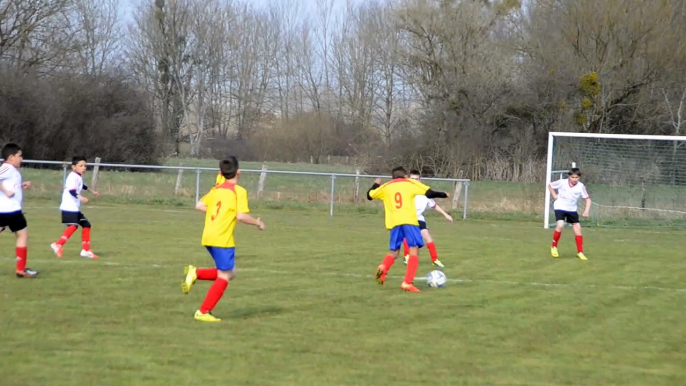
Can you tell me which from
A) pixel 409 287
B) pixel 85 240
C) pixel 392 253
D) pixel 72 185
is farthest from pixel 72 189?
pixel 409 287

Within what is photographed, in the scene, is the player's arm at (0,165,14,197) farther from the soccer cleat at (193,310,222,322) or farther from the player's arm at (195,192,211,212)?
the soccer cleat at (193,310,222,322)

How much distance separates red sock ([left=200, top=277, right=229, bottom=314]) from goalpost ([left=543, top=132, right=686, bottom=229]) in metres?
A: 19.7

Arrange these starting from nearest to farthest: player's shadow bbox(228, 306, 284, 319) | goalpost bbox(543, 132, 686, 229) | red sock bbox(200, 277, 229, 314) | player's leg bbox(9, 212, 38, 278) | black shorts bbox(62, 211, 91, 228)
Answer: red sock bbox(200, 277, 229, 314)
player's shadow bbox(228, 306, 284, 319)
player's leg bbox(9, 212, 38, 278)
black shorts bbox(62, 211, 91, 228)
goalpost bbox(543, 132, 686, 229)

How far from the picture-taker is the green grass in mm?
6809

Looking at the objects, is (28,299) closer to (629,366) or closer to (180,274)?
(180,274)

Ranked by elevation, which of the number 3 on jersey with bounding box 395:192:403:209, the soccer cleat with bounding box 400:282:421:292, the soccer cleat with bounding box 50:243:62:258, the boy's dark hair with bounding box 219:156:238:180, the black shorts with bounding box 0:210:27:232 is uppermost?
the boy's dark hair with bounding box 219:156:238:180

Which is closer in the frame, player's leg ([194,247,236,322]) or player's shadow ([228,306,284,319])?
player's leg ([194,247,236,322])

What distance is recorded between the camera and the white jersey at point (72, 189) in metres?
14.2

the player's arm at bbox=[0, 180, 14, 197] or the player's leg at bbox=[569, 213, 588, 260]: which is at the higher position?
the player's arm at bbox=[0, 180, 14, 197]

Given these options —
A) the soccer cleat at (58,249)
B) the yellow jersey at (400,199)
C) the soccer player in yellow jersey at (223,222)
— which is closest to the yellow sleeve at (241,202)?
the soccer player in yellow jersey at (223,222)

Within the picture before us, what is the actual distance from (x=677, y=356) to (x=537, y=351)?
1191mm

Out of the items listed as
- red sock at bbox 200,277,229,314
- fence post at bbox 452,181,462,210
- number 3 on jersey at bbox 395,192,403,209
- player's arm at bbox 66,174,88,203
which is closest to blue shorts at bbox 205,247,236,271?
red sock at bbox 200,277,229,314

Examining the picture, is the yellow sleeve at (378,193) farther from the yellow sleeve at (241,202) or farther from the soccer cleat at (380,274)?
the yellow sleeve at (241,202)

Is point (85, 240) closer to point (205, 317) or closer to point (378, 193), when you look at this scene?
point (378, 193)
